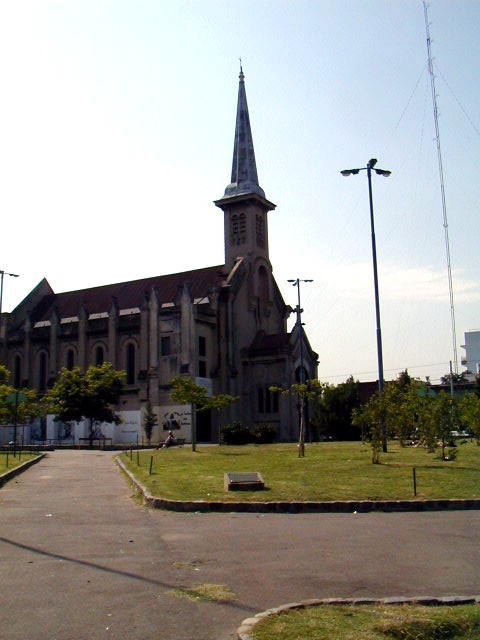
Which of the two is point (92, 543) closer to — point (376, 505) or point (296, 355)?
point (376, 505)

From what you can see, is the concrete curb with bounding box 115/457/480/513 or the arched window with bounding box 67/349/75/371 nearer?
the concrete curb with bounding box 115/457/480/513

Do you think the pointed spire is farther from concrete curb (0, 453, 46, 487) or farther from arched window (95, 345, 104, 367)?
concrete curb (0, 453, 46, 487)

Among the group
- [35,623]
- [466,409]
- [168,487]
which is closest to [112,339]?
[466,409]

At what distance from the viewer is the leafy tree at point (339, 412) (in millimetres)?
51125

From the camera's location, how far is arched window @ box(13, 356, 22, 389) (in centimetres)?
7388

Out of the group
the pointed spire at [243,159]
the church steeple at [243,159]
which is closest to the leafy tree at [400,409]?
the church steeple at [243,159]

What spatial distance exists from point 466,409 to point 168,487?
17.0 metres

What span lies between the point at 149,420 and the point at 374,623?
56.2 meters

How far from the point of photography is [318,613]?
6309 mm

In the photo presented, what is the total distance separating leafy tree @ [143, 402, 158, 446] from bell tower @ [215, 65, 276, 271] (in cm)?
1704

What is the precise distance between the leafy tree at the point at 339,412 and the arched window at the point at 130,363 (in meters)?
20.4

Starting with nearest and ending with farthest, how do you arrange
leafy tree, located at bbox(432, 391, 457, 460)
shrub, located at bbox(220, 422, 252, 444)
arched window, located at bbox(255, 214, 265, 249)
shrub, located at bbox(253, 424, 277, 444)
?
leafy tree, located at bbox(432, 391, 457, 460) < shrub, located at bbox(220, 422, 252, 444) < shrub, located at bbox(253, 424, 277, 444) < arched window, located at bbox(255, 214, 265, 249)

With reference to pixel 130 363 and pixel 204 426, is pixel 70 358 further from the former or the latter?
pixel 204 426

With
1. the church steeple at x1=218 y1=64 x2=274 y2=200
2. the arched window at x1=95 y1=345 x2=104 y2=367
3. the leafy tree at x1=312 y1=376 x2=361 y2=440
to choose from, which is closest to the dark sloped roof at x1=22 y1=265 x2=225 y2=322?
the arched window at x1=95 y1=345 x2=104 y2=367
